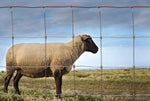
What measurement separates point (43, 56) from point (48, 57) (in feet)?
0.64

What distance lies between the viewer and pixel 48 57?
26.7 ft

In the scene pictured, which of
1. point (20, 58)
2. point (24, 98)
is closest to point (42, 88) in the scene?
point (20, 58)

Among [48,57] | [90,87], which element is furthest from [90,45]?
[90,87]

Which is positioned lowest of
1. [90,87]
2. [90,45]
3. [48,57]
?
[90,87]

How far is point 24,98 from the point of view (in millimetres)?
7289

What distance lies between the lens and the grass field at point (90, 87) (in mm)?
7677

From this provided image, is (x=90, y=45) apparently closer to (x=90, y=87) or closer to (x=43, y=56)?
(x=43, y=56)

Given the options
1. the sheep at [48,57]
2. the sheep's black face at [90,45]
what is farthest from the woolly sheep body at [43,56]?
the sheep's black face at [90,45]

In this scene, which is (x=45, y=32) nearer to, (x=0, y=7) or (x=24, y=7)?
(x=24, y=7)

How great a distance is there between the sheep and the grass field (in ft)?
1.94

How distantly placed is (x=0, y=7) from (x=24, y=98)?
2.68m

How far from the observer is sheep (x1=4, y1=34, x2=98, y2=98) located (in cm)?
801

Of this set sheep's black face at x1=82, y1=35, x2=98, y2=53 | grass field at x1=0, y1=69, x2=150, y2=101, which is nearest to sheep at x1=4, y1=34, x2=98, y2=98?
sheep's black face at x1=82, y1=35, x2=98, y2=53

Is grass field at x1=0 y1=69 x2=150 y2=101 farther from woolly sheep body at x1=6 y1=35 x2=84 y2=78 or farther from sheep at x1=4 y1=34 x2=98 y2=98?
woolly sheep body at x1=6 y1=35 x2=84 y2=78
